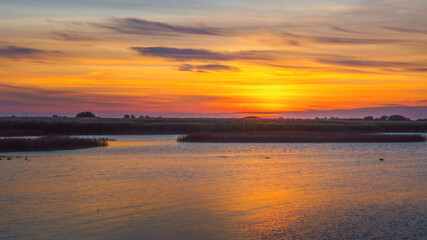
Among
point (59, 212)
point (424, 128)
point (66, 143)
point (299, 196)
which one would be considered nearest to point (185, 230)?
point (59, 212)

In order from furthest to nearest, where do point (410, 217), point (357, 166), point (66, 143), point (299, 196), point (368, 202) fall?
point (66, 143) → point (357, 166) → point (299, 196) → point (368, 202) → point (410, 217)

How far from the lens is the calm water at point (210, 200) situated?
1102 cm

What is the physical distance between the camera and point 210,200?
14.8 meters

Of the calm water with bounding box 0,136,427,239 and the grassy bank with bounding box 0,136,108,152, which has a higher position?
the grassy bank with bounding box 0,136,108,152

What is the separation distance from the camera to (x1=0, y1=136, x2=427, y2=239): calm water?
11016 millimetres

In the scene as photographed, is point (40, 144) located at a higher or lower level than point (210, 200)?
higher

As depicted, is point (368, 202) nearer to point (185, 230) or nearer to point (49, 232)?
point (185, 230)

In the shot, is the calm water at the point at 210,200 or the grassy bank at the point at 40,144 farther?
the grassy bank at the point at 40,144

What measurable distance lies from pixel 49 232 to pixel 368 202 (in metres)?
9.89

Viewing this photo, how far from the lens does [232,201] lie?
1459 centimetres

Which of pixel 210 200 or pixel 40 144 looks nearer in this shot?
pixel 210 200

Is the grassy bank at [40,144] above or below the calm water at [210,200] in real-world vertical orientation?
above

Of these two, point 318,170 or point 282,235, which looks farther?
point 318,170

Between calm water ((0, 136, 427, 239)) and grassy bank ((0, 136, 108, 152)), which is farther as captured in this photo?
grassy bank ((0, 136, 108, 152))
